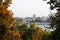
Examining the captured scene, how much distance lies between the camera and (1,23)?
68.7 feet

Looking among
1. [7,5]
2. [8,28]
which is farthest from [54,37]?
[7,5]

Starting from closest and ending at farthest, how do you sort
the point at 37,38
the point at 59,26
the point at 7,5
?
the point at 59,26
the point at 7,5
the point at 37,38

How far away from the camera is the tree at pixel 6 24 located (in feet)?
68.2

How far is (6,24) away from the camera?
20.9 m

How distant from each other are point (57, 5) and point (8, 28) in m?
5.40

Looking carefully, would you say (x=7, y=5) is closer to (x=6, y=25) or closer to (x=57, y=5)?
(x=6, y=25)

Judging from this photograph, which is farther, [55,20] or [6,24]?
[6,24]

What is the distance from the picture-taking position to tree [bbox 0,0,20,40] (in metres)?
20.8

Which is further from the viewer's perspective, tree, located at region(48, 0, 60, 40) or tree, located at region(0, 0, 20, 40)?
tree, located at region(0, 0, 20, 40)

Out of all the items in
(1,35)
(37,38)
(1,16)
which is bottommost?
(37,38)

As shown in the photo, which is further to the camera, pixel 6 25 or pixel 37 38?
pixel 37 38

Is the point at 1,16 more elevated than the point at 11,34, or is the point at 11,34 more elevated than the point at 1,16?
the point at 1,16

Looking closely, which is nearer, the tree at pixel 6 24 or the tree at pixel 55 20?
the tree at pixel 55 20

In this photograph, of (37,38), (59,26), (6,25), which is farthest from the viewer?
(37,38)
